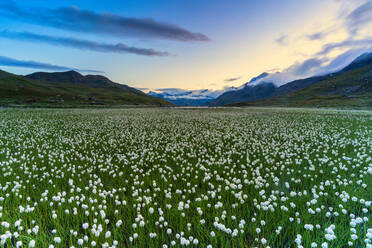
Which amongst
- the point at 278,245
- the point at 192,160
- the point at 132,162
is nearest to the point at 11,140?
the point at 132,162

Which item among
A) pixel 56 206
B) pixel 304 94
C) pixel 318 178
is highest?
pixel 304 94

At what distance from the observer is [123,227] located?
3.74 m

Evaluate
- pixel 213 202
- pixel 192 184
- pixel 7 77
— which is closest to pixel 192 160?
pixel 192 184

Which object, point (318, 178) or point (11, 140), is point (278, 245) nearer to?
point (318, 178)

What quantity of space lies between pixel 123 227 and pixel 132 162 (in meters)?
3.75

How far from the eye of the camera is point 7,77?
15400 cm

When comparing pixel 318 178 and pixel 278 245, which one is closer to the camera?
pixel 278 245

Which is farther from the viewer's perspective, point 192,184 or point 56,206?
point 192,184

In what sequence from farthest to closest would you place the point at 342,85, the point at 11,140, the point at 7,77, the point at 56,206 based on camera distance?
the point at 342,85 → the point at 7,77 → the point at 11,140 → the point at 56,206

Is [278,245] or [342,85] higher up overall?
[342,85]

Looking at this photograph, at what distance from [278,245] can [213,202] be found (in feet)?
5.52

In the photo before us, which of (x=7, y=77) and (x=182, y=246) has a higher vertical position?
(x=7, y=77)

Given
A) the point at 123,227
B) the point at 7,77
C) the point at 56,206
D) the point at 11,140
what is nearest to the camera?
the point at 123,227

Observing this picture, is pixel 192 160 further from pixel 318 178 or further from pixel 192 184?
pixel 318 178
